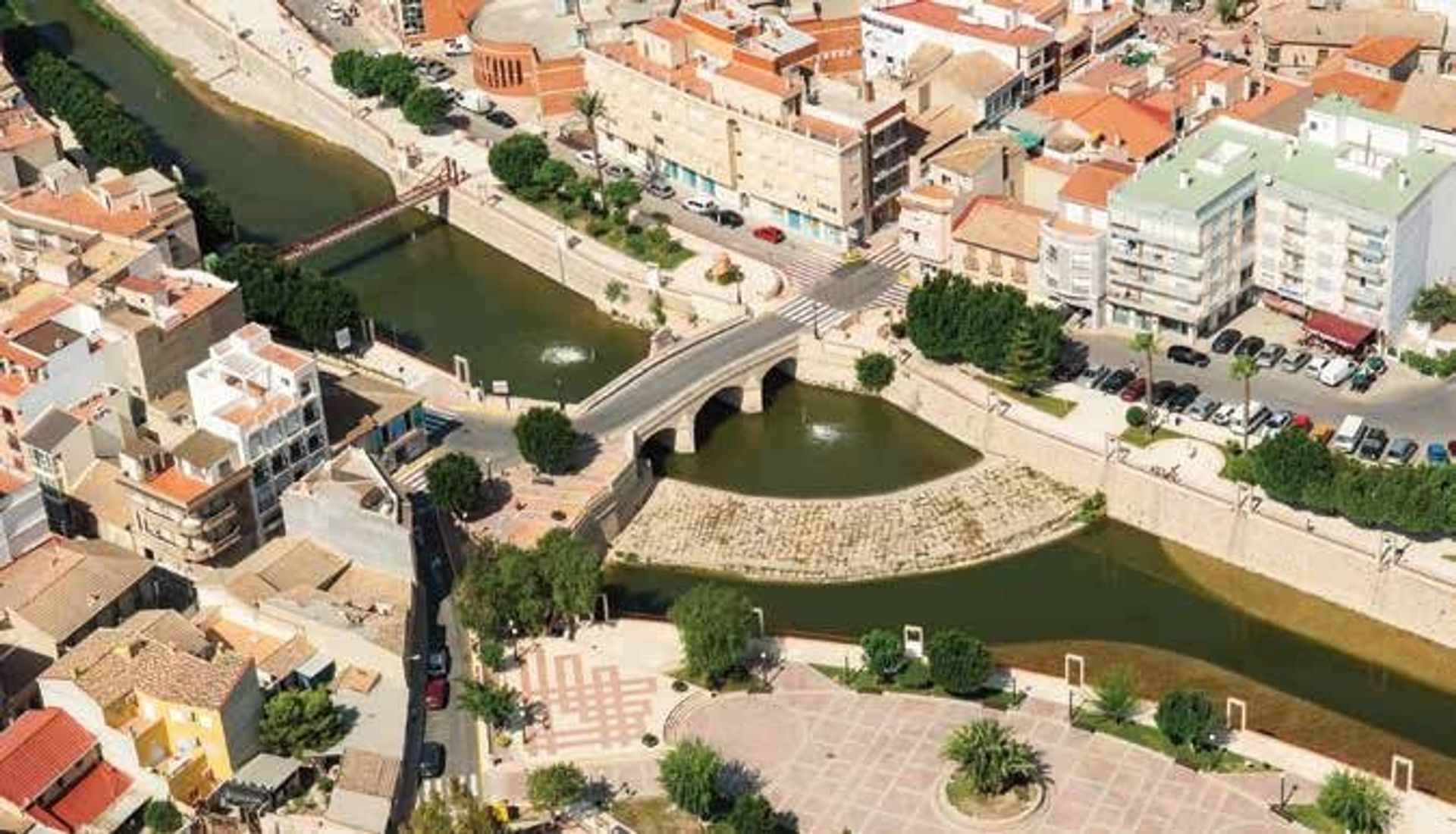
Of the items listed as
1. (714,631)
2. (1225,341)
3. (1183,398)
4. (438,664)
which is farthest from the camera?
(1225,341)

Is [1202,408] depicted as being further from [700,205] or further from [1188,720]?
[700,205]

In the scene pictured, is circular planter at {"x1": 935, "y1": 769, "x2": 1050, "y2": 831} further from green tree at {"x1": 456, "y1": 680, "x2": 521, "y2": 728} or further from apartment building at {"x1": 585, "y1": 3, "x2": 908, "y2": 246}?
apartment building at {"x1": 585, "y1": 3, "x2": 908, "y2": 246}

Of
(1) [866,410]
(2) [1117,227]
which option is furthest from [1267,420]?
(1) [866,410]

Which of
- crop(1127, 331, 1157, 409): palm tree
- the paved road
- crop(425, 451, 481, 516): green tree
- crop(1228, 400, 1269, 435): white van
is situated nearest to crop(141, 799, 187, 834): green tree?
crop(425, 451, 481, 516): green tree

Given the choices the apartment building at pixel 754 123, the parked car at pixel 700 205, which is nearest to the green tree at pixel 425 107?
the apartment building at pixel 754 123

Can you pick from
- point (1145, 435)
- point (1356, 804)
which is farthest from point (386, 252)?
point (1356, 804)

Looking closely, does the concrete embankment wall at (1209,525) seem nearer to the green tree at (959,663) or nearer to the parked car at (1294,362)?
the parked car at (1294,362)
